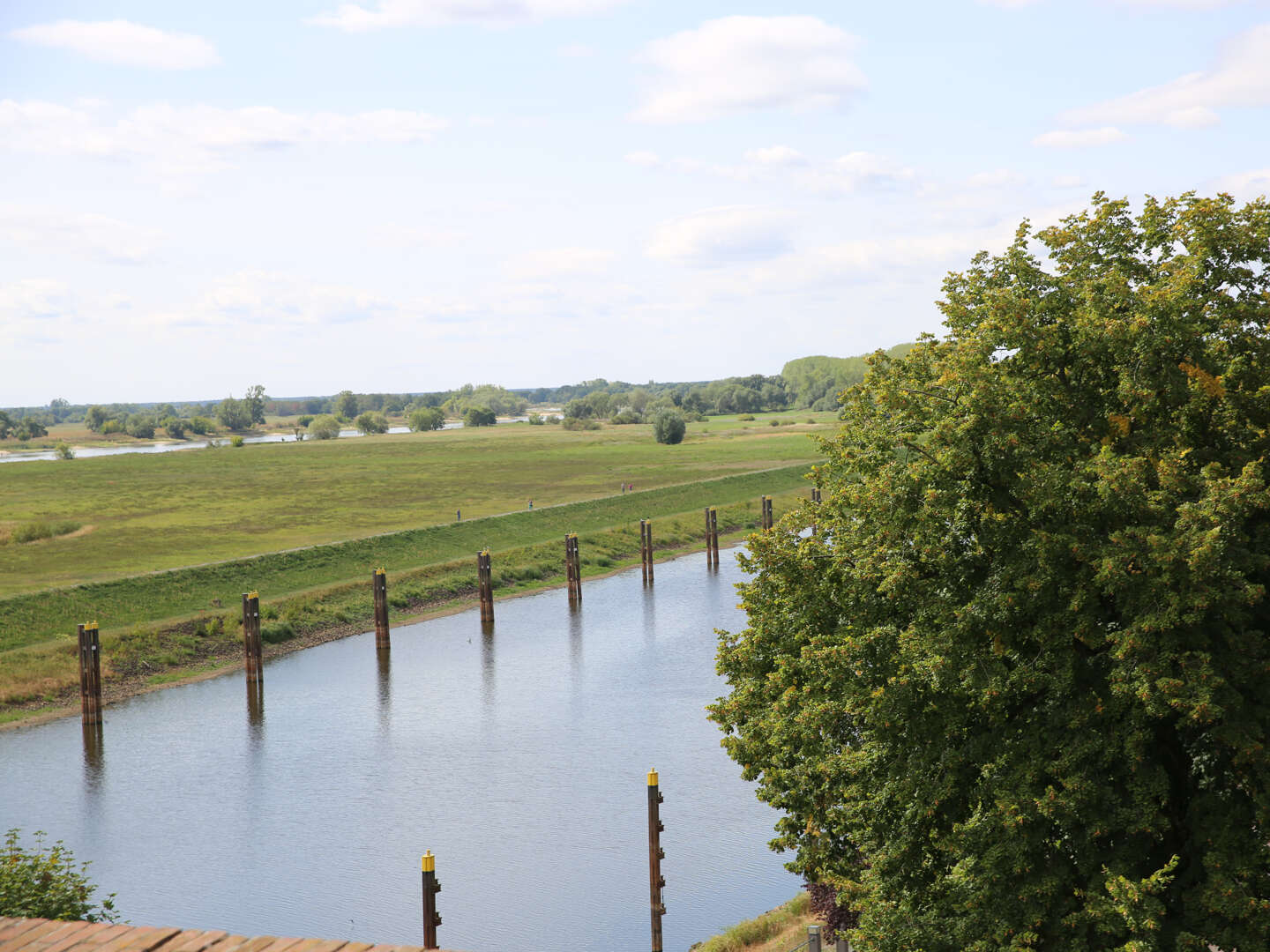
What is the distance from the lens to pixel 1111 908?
12.9 m

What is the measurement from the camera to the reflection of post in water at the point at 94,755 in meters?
31.3

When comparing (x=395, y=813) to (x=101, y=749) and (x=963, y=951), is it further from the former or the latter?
(x=963, y=951)

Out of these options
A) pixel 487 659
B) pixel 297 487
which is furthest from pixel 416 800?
pixel 297 487

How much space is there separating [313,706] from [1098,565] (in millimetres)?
29891

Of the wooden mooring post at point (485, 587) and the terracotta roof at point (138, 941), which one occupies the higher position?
the terracotta roof at point (138, 941)

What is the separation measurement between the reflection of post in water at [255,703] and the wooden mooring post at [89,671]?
4486 mm

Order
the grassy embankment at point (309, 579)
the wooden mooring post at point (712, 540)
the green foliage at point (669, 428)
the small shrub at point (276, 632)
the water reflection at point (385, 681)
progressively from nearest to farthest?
the water reflection at point (385, 681), the grassy embankment at point (309, 579), the small shrub at point (276, 632), the wooden mooring post at point (712, 540), the green foliage at point (669, 428)

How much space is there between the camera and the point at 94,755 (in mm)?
33344

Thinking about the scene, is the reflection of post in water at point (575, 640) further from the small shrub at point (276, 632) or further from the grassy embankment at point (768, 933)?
the grassy embankment at point (768, 933)

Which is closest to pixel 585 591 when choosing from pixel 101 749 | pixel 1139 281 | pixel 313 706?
pixel 313 706

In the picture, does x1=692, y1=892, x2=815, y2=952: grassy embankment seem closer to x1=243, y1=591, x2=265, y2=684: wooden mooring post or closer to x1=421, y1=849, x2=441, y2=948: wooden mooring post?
x1=421, y1=849, x2=441, y2=948: wooden mooring post

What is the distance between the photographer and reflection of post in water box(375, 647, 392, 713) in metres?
38.7

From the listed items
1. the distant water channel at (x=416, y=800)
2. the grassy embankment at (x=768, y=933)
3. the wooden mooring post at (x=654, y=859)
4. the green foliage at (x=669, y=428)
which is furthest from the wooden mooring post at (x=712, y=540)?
the green foliage at (x=669, y=428)

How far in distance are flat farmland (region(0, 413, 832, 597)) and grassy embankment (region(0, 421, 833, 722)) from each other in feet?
2.83
